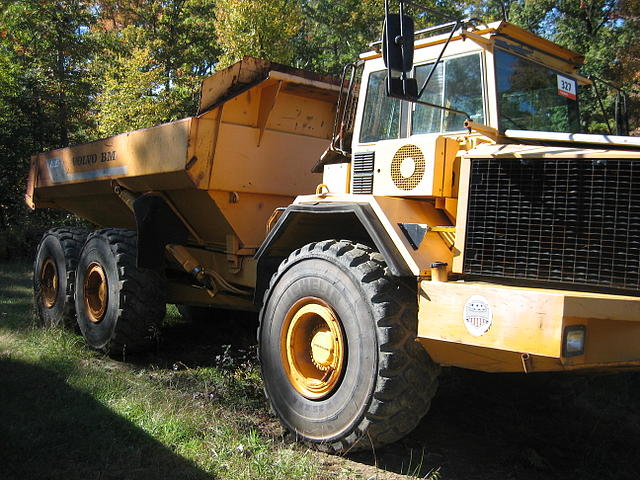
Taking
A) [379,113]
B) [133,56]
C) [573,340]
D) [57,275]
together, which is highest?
[133,56]

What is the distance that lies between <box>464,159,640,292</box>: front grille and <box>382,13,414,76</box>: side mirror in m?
0.71

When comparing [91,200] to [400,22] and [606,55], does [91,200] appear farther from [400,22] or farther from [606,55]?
[606,55]

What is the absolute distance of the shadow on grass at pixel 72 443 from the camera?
3.56 meters

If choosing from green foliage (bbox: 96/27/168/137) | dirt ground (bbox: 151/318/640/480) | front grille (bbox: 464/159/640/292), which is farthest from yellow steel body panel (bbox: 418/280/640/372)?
green foliage (bbox: 96/27/168/137)

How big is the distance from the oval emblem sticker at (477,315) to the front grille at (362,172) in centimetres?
128

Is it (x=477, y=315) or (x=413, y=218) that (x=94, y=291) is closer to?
(x=413, y=218)

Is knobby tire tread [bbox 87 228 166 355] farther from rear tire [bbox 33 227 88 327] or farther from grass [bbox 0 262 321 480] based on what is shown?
rear tire [bbox 33 227 88 327]

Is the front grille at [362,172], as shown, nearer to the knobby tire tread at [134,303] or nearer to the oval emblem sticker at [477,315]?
the oval emblem sticker at [477,315]

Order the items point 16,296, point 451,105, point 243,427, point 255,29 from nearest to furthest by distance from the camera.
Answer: point 451,105 < point 243,427 < point 16,296 < point 255,29

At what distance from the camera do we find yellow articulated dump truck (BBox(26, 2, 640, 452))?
323 centimetres

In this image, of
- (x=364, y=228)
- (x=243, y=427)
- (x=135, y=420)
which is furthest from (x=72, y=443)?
(x=364, y=228)

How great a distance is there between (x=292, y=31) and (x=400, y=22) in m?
12.0

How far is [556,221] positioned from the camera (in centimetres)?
338

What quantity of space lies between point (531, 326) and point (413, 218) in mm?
1105
